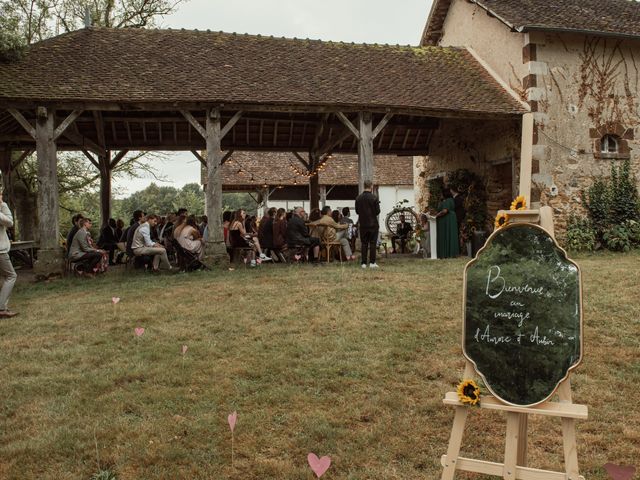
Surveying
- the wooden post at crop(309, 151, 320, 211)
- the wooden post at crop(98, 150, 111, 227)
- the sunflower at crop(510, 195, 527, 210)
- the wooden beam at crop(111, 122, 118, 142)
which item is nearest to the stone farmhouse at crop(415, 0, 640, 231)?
the wooden post at crop(309, 151, 320, 211)

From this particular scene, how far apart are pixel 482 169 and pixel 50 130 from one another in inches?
388

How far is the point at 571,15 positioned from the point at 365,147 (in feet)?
19.6

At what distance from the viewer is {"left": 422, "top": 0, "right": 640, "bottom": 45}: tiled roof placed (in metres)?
11.7

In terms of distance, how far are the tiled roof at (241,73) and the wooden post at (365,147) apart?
1.29 ft

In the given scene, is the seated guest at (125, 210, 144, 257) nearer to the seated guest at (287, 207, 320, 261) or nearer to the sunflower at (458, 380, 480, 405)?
the seated guest at (287, 207, 320, 261)

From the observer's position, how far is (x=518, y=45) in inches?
485

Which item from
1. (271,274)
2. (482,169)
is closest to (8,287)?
(271,274)

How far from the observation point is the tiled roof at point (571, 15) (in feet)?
38.3

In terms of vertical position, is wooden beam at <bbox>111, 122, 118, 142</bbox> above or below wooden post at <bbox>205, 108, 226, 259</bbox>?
above

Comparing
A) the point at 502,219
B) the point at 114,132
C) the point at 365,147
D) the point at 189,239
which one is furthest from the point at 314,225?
the point at 502,219

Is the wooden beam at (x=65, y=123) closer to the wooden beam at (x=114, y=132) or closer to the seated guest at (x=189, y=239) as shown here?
the seated guest at (x=189, y=239)

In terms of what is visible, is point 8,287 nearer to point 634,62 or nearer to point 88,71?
point 88,71

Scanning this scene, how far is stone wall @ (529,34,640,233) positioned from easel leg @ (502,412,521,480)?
1060 cm

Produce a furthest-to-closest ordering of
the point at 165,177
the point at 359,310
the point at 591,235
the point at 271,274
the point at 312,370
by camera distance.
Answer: the point at 165,177 < the point at 591,235 < the point at 271,274 < the point at 359,310 < the point at 312,370
